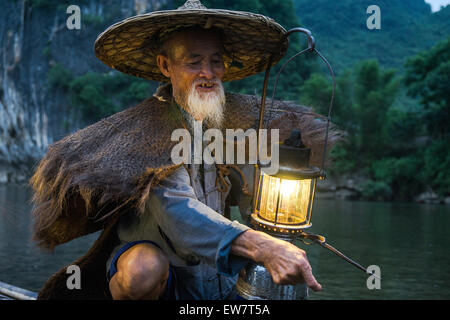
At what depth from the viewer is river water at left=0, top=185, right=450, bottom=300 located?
5.30m

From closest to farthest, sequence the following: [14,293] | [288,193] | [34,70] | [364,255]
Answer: [288,193], [14,293], [364,255], [34,70]

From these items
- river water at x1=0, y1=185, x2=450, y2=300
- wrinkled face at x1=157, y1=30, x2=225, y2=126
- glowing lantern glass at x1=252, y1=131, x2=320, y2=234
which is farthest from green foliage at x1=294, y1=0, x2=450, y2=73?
glowing lantern glass at x1=252, y1=131, x2=320, y2=234

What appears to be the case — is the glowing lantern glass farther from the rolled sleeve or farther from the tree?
the tree

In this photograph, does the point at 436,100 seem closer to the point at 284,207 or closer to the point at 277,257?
the point at 284,207

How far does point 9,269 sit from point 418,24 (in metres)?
33.7

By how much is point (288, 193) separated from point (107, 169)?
0.52 m

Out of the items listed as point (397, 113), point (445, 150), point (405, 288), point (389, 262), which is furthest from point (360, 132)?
point (405, 288)

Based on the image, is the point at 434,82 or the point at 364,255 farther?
the point at 434,82

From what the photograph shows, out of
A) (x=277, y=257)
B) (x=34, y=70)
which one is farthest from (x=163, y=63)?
(x=34, y=70)

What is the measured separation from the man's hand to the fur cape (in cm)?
32

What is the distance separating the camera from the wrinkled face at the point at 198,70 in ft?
4.76

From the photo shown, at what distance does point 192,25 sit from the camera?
1.45 metres

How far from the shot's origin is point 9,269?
19.4 ft

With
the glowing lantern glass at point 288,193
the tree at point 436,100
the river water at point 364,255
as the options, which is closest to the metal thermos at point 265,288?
the glowing lantern glass at point 288,193
